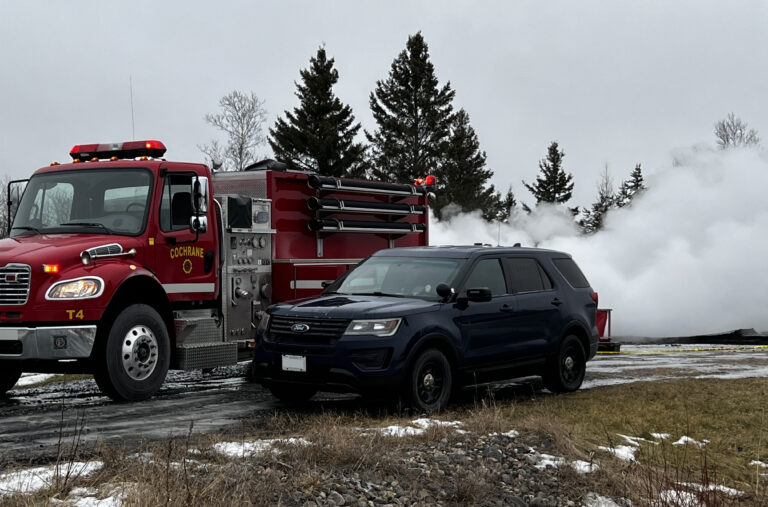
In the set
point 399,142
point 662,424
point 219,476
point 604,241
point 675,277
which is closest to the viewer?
point 219,476

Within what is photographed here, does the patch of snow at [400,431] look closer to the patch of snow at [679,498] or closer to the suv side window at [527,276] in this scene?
the patch of snow at [679,498]

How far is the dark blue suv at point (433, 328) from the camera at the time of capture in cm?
950

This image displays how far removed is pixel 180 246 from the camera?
1133cm

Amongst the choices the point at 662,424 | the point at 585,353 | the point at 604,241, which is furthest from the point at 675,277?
the point at 662,424

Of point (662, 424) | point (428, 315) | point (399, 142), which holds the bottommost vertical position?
point (662, 424)

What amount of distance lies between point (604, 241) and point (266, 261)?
20013mm

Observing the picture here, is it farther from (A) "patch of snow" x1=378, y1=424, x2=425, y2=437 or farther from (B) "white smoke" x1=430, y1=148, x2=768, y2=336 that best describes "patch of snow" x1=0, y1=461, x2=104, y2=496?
(B) "white smoke" x1=430, y1=148, x2=768, y2=336

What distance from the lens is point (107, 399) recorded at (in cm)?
1097

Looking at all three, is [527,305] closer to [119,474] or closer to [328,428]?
[328,428]

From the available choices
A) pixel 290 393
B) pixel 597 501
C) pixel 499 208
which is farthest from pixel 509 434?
pixel 499 208

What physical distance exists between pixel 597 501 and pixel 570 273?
242 inches

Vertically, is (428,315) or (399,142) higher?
(399,142)

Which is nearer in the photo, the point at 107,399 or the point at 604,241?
the point at 107,399

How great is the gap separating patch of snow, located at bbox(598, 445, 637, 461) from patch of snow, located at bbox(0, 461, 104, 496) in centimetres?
409
